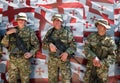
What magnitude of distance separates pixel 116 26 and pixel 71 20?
1.04 meters

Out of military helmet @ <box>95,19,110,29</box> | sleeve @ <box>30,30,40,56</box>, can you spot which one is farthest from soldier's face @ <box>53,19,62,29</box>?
military helmet @ <box>95,19,110,29</box>

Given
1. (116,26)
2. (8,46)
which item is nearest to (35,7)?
(8,46)

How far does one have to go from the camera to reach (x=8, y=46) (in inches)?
360

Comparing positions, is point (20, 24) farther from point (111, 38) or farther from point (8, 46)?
point (111, 38)

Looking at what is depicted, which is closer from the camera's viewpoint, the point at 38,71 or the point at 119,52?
the point at 119,52

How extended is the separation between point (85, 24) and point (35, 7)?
48.8 inches

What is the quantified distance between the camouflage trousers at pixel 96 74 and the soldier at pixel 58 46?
1.38 feet

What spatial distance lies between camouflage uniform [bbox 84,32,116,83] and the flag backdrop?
0.56 m

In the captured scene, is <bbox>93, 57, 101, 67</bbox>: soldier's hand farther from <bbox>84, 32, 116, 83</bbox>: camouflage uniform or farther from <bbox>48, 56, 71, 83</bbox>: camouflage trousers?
<bbox>48, 56, 71, 83</bbox>: camouflage trousers

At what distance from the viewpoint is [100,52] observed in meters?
8.73

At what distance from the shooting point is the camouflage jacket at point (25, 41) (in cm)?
896

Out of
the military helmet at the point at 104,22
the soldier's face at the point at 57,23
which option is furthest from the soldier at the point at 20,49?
the military helmet at the point at 104,22

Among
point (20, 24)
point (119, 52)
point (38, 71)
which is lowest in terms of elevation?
point (38, 71)

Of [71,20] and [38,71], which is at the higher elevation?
[71,20]
